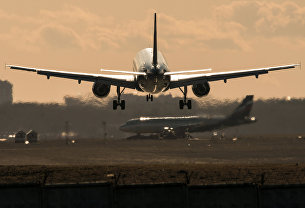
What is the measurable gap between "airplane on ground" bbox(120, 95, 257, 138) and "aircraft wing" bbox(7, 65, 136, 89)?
9266 cm

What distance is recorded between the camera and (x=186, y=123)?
16775 centimetres

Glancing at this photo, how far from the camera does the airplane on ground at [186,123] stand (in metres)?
166

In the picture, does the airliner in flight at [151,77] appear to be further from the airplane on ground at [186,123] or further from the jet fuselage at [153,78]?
the airplane on ground at [186,123]

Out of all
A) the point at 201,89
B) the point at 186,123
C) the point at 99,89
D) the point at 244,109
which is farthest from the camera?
the point at 244,109

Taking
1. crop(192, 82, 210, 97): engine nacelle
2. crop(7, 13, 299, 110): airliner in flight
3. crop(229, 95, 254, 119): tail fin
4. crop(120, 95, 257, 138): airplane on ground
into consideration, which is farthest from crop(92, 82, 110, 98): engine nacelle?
crop(229, 95, 254, 119): tail fin

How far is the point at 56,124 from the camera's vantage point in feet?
559

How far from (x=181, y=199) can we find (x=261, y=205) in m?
3.38

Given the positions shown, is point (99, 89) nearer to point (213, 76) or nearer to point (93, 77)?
point (93, 77)

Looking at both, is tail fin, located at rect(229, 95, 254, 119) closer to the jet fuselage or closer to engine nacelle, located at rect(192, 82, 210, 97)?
engine nacelle, located at rect(192, 82, 210, 97)

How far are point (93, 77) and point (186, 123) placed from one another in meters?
98.9

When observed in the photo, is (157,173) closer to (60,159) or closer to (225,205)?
(60,159)

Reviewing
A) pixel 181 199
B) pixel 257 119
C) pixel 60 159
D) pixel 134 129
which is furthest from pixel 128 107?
pixel 181 199

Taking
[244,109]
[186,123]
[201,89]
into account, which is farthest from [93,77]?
[244,109]

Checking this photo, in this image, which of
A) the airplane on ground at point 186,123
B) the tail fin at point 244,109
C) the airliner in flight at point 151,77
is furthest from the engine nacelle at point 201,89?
the tail fin at point 244,109
